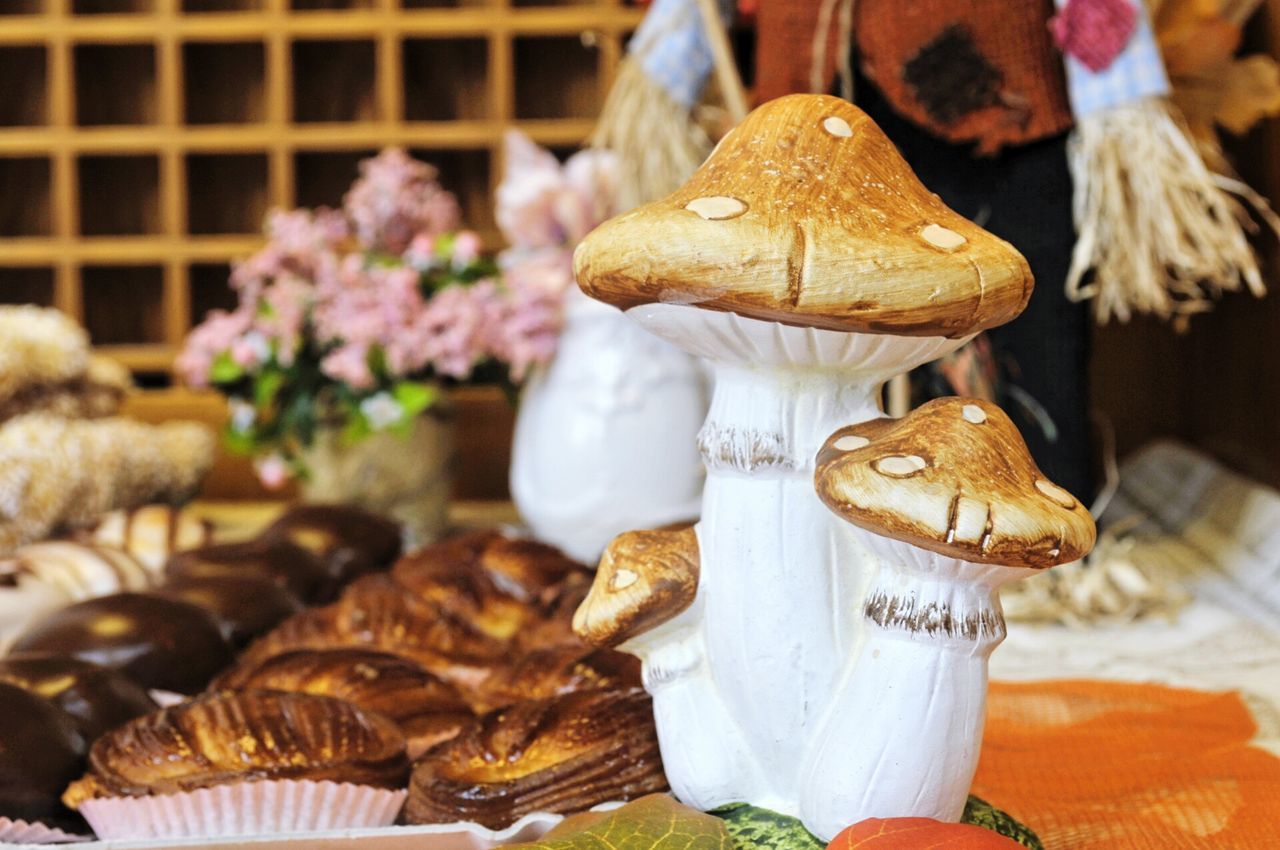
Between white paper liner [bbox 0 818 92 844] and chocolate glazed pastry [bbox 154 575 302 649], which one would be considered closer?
white paper liner [bbox 0 818 92 844]

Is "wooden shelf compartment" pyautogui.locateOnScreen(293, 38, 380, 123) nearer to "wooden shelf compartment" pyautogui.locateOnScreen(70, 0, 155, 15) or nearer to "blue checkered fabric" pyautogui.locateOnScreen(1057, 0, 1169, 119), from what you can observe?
"wooden shelf compartment" pyautogui.locateOnScreen(70, 0, 155, 15)

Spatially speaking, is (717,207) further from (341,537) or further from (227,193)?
(227,193)

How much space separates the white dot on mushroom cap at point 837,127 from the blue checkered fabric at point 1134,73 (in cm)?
57

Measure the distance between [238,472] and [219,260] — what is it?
0.29 meters

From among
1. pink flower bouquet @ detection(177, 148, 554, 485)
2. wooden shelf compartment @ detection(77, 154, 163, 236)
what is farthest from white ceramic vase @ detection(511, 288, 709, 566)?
wooden shelf compartment @ detection(77, 154, 163, 236)

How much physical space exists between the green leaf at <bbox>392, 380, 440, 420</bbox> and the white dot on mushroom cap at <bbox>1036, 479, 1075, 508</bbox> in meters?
0.89

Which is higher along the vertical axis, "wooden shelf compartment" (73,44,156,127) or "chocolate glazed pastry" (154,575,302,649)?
"wooden shelf compartment" (73,44,156,127)

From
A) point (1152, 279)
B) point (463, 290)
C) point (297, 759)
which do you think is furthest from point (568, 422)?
point (297, 759)

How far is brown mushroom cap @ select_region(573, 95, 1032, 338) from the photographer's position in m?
0.42

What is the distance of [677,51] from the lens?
3.76ft

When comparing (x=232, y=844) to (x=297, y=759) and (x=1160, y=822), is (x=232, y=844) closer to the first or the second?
(x=297, y=759)

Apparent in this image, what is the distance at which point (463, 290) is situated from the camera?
128 cm

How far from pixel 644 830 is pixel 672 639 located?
0.08 metres

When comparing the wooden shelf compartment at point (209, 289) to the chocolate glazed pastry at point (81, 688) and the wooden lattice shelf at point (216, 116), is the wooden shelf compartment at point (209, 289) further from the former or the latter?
the chocolate glazed pastry at point (81, 688)
